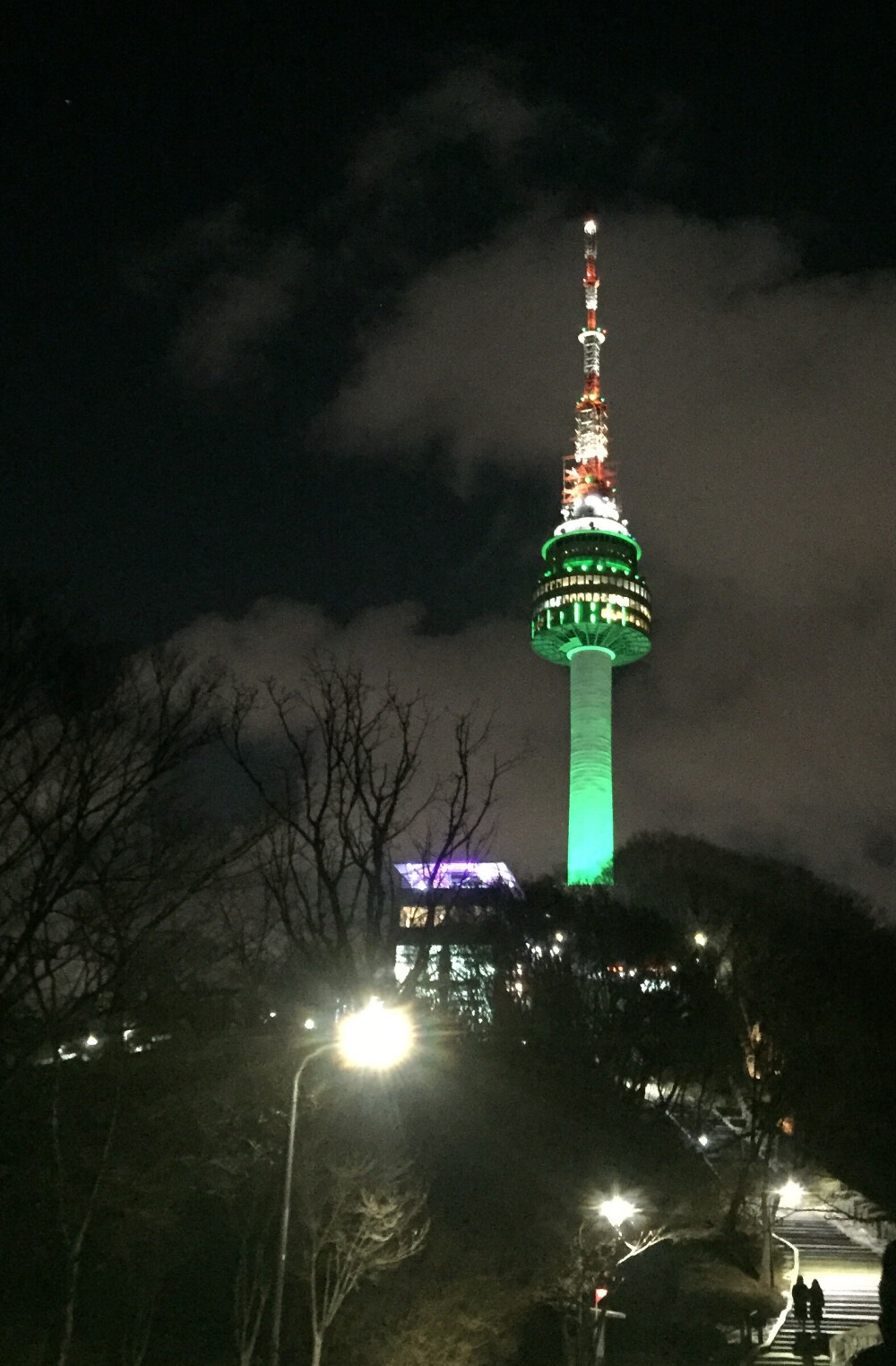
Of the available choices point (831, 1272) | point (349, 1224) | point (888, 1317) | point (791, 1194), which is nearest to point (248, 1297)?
point (349, 1224)

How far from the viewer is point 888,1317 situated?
805 inches

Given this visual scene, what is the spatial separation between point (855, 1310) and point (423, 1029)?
12.6 m

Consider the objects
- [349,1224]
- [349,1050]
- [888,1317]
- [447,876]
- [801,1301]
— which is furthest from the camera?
[447,876]

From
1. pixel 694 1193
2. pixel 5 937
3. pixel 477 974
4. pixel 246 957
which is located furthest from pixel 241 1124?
pixel 477 974

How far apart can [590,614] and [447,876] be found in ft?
200

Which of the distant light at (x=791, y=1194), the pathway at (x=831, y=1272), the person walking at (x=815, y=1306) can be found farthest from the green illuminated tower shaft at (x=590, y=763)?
the person walking at (x=815, y=1306)

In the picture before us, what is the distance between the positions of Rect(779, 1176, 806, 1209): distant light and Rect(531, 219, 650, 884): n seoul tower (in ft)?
152

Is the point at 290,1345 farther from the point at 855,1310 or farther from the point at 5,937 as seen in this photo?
the point at 855,1310

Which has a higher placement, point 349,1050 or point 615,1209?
point 349,1050

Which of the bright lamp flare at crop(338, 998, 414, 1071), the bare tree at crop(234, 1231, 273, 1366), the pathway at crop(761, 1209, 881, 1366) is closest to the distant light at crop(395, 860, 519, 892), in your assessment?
the bright lamp flare at crop(338, 998, 414, 1071)

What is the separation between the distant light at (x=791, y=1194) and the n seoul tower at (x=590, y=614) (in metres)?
46.4

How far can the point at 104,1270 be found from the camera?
63.9ft

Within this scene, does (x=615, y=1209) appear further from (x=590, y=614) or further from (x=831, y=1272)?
(x=590, y=614)

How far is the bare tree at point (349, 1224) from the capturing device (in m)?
18.2
